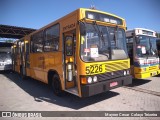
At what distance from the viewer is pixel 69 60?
652 cm

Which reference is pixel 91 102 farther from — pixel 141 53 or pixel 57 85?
pixel 141 53

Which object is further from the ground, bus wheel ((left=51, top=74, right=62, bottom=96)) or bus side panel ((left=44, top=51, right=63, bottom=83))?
bus side panel ((left=44, top=51, right=63, bottom=83))

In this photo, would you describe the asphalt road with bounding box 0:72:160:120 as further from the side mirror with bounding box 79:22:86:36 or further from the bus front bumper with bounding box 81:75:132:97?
the side mirror with bounding box 79:22:86:36

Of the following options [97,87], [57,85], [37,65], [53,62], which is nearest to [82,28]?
[97,87]

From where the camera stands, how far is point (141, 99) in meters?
6.29

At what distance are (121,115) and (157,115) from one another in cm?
102

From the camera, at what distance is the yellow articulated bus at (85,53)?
5246 mm

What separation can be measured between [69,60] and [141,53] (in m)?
3.89

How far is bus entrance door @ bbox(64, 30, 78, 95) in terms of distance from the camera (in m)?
6.32

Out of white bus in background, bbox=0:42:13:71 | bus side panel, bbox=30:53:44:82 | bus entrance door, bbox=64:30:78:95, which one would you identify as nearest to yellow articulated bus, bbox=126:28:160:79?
bus entrance door, bbox=64:30:78:95

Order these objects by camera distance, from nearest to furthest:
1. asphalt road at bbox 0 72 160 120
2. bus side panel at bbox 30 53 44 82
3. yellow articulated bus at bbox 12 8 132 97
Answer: yellow articulated bus at bbox 12 8 132 97 < asphalt road at bbox 0 72 160 120 < bus side panel at bbox 30 53 44 82

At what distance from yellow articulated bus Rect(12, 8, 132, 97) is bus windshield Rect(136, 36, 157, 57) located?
1763 millimetres

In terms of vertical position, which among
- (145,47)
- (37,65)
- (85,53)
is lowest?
(37,65)

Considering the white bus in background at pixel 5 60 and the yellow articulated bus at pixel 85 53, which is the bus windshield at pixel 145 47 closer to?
the yellow articulated bus at pixel 85 53
